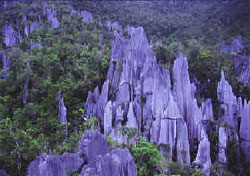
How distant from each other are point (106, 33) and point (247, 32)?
22.6 metres

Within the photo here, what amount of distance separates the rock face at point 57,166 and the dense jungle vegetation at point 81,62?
9.74 feet

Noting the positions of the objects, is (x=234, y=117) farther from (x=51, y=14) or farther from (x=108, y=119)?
(x=51, y=14)

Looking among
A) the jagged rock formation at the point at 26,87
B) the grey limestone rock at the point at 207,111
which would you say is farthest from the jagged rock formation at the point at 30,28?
the grey limestone rock at the point at 207,111

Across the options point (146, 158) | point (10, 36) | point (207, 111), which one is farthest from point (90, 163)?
point (10, 36)

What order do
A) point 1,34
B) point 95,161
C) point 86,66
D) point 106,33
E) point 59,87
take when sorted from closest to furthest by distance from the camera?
1. point 95,161
2. point 59,87
3. point 86,66
4. point 1,34
5. point 106,33

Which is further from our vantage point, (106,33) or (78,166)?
(106,33)

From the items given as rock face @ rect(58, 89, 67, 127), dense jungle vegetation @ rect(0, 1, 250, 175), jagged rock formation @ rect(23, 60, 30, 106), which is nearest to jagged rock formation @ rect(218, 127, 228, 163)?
dense jungle vegetation @ rect(0, 1, 250, 175)

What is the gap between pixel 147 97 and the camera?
18.8 meters

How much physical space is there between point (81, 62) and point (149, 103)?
31.6ft

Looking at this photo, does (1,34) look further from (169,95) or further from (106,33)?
(169,95)

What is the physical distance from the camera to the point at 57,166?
29.7 ft

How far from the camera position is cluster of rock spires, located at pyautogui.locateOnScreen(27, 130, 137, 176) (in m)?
8.73

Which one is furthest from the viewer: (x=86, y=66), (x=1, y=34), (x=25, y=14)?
(x=25, y=14)

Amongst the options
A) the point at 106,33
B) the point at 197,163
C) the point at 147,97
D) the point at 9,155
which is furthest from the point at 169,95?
the point at 106,33
